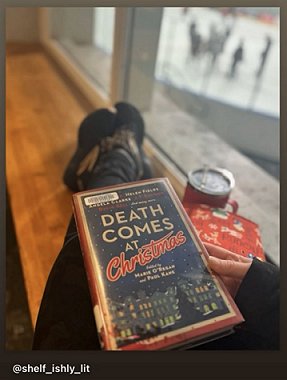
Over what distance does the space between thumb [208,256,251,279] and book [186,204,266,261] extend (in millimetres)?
70

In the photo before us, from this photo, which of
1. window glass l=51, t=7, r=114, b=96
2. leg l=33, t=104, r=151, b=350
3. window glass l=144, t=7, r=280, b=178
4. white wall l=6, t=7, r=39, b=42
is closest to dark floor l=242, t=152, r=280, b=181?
window glass l=144, t=7, r=280, b=178

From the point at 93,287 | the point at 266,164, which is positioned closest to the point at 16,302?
the point at 93,287

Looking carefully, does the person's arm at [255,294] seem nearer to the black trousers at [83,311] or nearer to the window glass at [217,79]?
the black trousers at [83,311]

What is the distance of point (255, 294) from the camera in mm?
476

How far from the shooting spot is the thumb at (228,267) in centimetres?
47

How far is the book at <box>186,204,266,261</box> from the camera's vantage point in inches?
23.0

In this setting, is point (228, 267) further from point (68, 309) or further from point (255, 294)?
point (68, 309)

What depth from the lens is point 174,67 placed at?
1.70m

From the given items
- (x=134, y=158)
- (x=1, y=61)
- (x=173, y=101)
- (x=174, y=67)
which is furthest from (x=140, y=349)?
(x=174, y=67)

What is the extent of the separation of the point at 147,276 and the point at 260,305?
155 millimetres

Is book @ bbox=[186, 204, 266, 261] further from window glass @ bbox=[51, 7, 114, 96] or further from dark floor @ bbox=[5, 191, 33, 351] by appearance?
window glass @ bbox=[51, 7, 114, 96]

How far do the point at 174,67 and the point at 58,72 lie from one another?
1.79 ft

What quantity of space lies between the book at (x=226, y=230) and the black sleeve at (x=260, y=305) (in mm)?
80

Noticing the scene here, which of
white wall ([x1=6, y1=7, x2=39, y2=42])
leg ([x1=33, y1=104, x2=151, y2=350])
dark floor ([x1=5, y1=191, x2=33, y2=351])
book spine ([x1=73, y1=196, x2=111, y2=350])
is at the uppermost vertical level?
white wall ([x1=6, y1=7, x2=39, y2=42])
